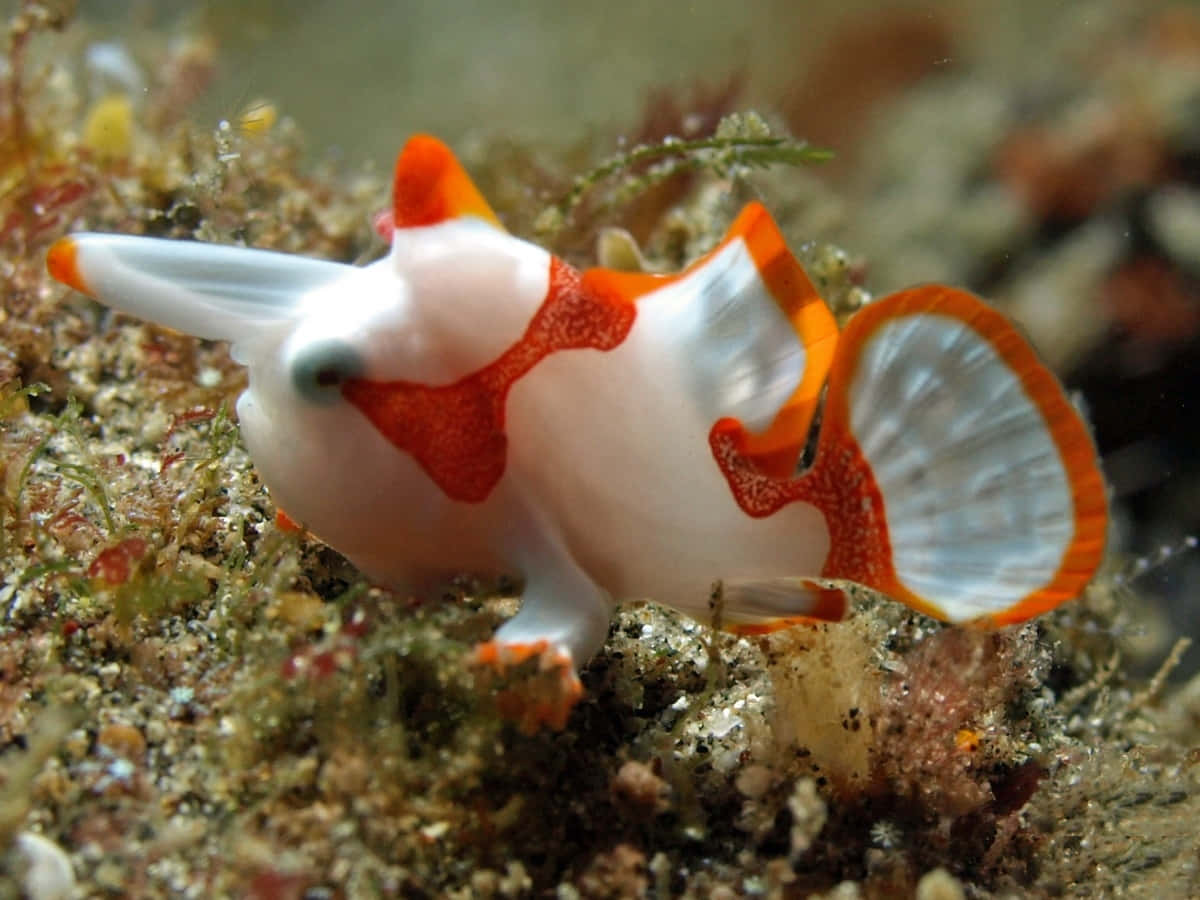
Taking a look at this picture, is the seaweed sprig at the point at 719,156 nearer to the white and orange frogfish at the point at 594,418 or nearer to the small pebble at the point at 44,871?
the white and orange frogfish at the point at 594,418

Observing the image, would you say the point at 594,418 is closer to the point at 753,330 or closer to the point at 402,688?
the point at 753,330

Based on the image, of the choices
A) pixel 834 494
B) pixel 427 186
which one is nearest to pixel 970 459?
pixel 834 494

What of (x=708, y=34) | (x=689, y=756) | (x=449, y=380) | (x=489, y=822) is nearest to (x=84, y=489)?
(x=449, y=380)

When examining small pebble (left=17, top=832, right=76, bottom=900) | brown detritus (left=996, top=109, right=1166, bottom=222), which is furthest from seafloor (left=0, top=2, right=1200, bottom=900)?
brown detritus (left=996, top=109, right=1166, bottom=222)

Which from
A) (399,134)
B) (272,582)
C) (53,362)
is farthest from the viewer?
(399,134)

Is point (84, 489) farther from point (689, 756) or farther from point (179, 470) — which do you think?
point (689, 756)
